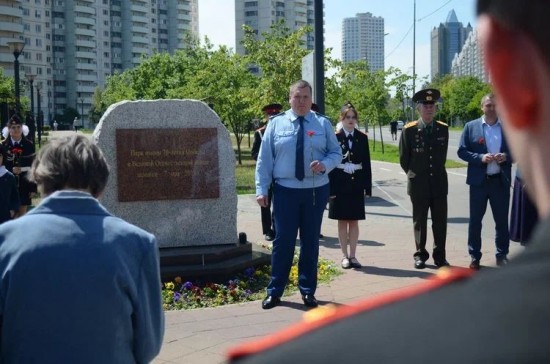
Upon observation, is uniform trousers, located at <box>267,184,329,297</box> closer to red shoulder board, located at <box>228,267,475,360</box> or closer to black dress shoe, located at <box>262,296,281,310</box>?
black dress shoe, located at <box>262,296,281,310</box>

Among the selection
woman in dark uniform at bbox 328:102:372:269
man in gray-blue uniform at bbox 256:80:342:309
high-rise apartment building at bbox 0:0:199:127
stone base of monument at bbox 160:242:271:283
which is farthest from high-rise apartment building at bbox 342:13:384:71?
man in gray-blue uniform at bbox 256:80:342:309

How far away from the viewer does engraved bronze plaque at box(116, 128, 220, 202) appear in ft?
29.1

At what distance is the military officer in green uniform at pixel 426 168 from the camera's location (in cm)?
920

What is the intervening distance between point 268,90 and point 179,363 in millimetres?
18245

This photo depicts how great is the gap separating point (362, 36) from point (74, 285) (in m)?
141

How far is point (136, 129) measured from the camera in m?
8.85

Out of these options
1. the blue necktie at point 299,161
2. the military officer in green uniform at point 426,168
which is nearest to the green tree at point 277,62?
the military officer in green uniform at point 426,168

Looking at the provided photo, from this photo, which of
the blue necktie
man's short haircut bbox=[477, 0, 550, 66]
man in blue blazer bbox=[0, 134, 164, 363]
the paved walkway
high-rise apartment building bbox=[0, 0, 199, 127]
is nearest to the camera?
man's short haircut bbox=[477, 0, 550, 66]

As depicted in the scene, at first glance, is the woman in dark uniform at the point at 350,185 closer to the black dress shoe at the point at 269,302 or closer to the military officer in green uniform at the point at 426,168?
the military officer in green uniform at the point at 426,168

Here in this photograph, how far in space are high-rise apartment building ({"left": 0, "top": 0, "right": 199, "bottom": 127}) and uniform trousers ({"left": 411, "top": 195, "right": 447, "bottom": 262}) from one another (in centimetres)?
10422

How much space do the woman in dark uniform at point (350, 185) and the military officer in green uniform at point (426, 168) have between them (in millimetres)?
539

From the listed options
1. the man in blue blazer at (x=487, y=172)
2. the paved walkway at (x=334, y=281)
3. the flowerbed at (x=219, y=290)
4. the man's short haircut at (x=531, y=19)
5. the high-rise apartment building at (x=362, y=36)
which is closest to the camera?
the man's short haircut at (x=531, y=19)

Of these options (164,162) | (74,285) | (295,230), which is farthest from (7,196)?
(74,285)

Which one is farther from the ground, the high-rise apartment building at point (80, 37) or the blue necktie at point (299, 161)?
the high-rise apartment building at point (80, 37)
